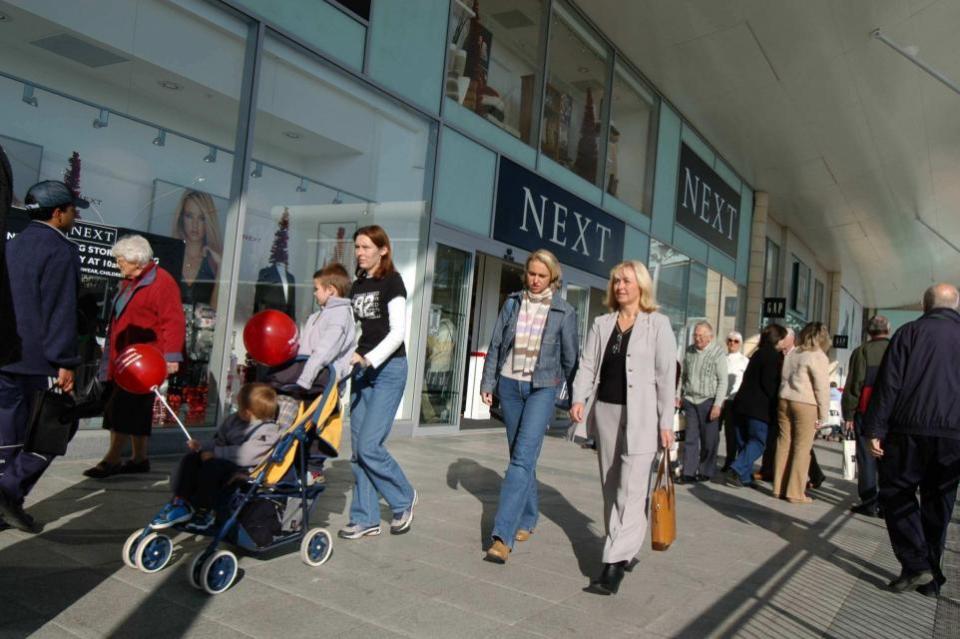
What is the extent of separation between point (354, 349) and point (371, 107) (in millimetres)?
5240

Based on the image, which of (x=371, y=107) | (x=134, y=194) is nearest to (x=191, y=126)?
(x=134, y=194)

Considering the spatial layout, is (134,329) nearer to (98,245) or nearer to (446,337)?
(98,245)

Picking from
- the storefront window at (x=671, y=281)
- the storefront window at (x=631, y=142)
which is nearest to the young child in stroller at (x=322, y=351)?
the storefront window at (x=631, y=142)

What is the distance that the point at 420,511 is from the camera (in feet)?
18.4

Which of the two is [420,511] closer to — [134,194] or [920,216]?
[134,194]

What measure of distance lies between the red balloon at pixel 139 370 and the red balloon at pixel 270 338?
0.53m

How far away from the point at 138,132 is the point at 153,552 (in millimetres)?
4479

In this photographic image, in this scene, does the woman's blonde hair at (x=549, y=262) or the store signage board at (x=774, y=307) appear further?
the store signage board at (x=774, y=307)

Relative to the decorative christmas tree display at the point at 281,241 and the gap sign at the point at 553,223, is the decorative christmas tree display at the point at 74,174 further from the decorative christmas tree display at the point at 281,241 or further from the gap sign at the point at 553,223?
the gap sign at the point at 553,223

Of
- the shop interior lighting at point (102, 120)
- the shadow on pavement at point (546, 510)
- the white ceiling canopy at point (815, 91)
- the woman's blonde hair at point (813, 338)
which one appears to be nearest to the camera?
the shadow on pavement at point (546, 510)

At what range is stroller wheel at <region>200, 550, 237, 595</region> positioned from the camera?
10.9ft

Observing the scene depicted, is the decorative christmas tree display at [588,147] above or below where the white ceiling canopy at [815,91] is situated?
below

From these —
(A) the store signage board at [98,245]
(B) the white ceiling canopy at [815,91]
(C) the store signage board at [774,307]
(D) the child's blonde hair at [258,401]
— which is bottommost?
(D) the child's blonde hair at [258,401]

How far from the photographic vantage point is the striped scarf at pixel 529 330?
187 inches
